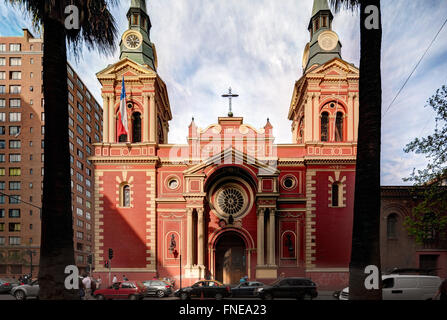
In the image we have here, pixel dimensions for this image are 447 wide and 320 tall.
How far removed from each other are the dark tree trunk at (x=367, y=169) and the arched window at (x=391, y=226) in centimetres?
2462

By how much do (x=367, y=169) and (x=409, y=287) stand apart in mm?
11810

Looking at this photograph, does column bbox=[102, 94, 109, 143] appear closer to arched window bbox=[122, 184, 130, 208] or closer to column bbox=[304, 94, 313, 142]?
arched window bbox=[122, 184, 130, 208]

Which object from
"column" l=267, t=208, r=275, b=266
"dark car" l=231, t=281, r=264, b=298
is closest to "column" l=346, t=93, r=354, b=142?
"column" l=267, t=208, r=275, b=266

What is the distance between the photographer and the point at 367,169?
7.94 m

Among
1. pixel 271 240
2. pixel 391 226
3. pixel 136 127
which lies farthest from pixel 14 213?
pixel 391 226

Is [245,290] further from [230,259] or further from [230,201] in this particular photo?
[230,201]

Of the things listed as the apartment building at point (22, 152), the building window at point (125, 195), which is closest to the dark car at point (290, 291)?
the building window at point (125, 195)

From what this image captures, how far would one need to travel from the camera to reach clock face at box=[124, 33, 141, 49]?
3253cm

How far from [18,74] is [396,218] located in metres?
71.3

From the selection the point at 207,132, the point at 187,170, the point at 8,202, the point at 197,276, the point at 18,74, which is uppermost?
the point at 18,74

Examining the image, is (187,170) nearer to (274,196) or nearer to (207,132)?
(207,132)

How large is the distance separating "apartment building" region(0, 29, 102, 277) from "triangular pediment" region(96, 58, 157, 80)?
32.7 meters
